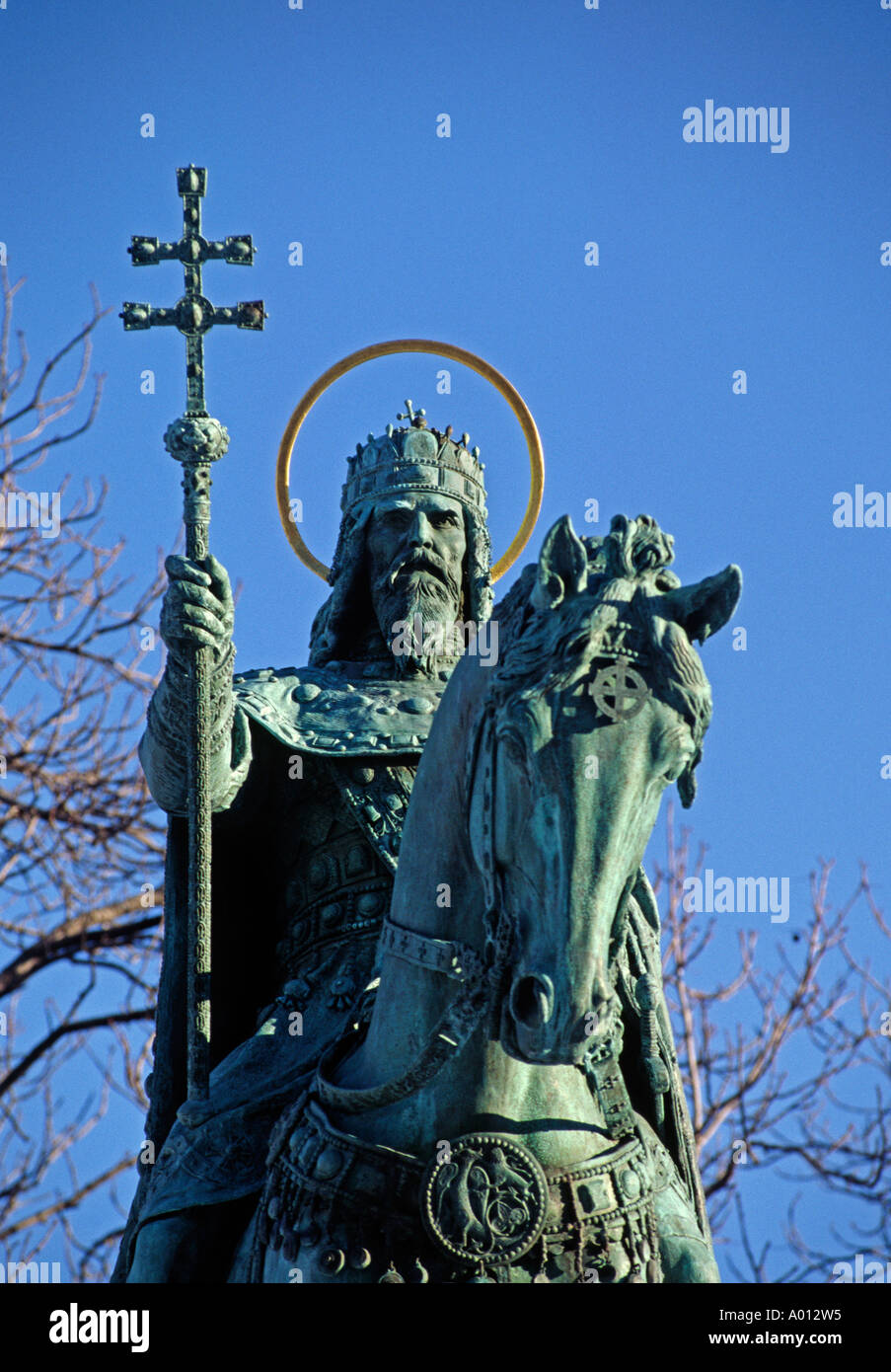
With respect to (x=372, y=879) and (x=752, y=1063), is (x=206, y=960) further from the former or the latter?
(x=752, y=1063)

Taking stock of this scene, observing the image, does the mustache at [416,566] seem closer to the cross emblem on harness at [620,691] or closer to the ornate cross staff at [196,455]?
the ornate cross staff at [196,455]

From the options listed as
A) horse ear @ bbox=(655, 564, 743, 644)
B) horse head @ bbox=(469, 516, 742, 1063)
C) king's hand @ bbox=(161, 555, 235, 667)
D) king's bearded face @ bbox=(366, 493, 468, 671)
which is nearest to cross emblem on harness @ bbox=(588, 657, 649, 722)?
horse head @ bbox=(469, 516, 742, 1063)

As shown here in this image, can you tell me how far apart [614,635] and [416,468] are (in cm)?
290

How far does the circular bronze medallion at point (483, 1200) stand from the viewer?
228 inches

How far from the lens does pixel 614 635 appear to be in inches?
216

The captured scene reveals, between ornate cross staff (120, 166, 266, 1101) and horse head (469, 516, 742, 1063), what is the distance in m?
1.18

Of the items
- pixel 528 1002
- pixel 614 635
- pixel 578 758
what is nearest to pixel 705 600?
pixel 614 635

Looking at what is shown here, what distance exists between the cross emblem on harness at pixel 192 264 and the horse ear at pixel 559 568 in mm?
1512

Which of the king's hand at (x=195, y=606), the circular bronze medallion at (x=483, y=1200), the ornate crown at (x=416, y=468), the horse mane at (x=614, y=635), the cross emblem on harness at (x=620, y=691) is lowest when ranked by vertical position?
the circular bronze medallion at (x=483, y=1200)

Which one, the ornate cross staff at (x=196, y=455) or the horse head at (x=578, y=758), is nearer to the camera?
the horse head at (x=578, y=758)

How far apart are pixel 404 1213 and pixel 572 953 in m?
1.00

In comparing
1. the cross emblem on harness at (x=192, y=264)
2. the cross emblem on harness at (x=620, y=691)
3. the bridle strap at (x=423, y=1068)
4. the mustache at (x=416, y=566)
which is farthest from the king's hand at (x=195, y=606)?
the mustache at (x=416, y=566)

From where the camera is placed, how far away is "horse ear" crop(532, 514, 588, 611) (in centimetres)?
559
